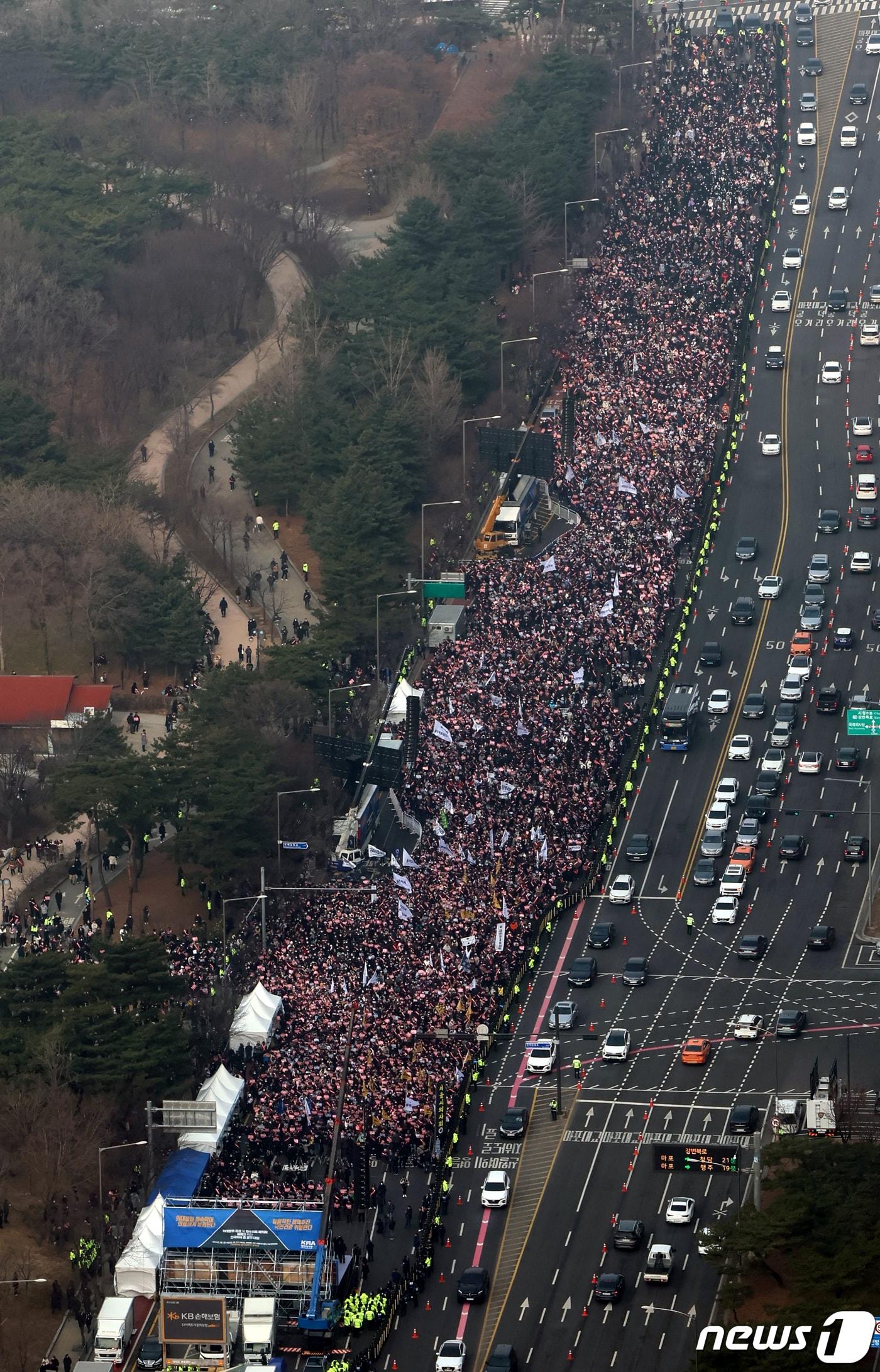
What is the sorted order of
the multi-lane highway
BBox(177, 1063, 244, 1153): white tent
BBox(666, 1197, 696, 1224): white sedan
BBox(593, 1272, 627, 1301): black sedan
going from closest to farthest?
BBox(593, 1272, 627, 1301): black sedan → the multi-lane highway → BBox(666, 1197, 696, 1224): white sedan → BBox(177, 1063, 244, 1153): white tent

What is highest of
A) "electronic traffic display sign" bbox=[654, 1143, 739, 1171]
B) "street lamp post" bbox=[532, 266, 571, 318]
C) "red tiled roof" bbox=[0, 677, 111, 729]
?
"street lamp post" bbox=[532, 266, 571, 318]

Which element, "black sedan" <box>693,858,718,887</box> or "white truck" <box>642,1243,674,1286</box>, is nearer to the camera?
"white truck" <box>642,1243,674,1286</box>

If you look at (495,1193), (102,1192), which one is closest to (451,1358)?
(495,1193)

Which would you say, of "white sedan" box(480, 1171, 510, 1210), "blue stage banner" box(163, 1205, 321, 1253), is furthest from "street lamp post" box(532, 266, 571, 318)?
"blue stage banner" box(163, 1205, 321, 1253)

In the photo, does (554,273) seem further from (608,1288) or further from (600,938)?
(608,1288)

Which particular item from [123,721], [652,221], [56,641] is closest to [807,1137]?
[123,721]

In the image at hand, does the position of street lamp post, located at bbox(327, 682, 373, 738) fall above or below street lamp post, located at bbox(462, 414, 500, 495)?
below

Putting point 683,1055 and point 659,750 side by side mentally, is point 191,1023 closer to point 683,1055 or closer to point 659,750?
point 683,1055

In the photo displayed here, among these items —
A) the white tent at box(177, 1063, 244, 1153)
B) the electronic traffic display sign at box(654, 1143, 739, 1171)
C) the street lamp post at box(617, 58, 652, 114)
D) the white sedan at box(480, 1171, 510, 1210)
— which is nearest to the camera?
the electronic traffic display sign at box(654, 1143, 739, 1171)

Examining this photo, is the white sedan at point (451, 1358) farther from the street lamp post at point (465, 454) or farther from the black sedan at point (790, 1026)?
the street lamp post at point (465, 454)

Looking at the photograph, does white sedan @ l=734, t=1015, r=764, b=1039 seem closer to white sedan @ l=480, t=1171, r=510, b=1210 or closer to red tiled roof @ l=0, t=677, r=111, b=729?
white sedan @ l=480, t=1171, r=510, b=1210
